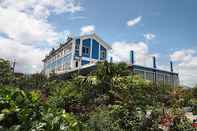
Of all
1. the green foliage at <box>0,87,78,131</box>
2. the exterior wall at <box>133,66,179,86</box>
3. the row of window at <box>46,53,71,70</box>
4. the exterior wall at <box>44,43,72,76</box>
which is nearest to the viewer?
the green foliage at <box>0,87,78,131</box>

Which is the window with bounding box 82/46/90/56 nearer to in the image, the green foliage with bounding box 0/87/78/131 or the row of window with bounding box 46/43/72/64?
the row of window with bounding box 46/43/72/64

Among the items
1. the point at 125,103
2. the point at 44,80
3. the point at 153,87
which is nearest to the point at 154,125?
the point at 125,103

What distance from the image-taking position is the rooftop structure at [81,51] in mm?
38084

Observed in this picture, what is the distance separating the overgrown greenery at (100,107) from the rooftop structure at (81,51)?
2042 centimetres

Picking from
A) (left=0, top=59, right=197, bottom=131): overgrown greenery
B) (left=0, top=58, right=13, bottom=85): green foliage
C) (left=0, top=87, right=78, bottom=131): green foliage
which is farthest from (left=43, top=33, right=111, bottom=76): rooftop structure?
(left=0, top=87, right=78, bottom=131): green foliage

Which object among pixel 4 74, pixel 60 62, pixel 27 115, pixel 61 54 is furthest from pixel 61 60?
pixel 27 115

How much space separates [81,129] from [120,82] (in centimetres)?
687

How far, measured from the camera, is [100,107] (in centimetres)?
1241

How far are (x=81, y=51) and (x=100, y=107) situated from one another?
26.8 meters

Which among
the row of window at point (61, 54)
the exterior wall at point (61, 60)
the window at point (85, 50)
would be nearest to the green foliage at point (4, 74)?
the exterior wall at point (61, 60)

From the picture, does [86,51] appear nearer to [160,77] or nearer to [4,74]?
[160,77]

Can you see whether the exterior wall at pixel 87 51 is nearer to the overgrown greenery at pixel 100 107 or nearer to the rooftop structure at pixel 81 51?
the rooftop structure at pixel 81 51

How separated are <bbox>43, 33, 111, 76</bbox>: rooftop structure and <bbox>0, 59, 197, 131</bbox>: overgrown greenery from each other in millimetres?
20418

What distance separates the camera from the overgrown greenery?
6.20m
